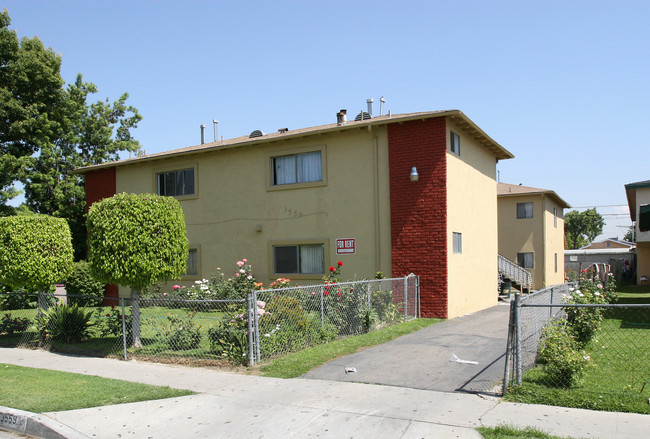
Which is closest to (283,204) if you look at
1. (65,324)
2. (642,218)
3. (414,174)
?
(414,174)

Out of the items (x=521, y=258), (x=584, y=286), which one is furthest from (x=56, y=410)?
(x=521, y=258)

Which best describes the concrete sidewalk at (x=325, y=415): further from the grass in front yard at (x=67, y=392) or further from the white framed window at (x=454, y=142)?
the white framed window at (x=454, y=142)

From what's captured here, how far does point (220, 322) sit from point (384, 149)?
795 centimetres

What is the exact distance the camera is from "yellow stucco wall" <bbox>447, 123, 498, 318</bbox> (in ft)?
51.0

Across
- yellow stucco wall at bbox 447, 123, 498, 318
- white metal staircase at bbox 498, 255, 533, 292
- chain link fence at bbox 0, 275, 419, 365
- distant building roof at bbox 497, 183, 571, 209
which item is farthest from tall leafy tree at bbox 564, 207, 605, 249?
chain link fence at bbox 0, 275, 419, 365

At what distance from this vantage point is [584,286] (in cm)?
1062

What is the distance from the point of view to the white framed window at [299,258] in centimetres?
1703

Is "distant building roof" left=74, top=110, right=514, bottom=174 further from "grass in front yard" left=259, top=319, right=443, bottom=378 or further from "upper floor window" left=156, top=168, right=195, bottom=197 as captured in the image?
"grass in front yard" left=259, top=319, right=443, bottom=378

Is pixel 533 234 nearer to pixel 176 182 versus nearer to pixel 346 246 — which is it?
pixel 346 246

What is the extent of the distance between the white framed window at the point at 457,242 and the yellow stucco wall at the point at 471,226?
5.3 inches

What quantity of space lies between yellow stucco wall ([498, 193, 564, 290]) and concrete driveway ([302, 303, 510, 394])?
17613 millimetres

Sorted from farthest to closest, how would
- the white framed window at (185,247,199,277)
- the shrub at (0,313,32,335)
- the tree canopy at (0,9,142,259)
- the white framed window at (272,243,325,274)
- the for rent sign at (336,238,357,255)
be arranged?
the tree canopy at (0,9,142,259), the white framed window at (185,247,199,277), the white framed window at (272,243,325,274), the for rent sign at (336,238,357,255), the shrub at (0,313,32,335)

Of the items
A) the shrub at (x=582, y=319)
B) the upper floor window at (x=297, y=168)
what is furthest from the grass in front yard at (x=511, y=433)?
the upper floor window at (x=297, y=168)

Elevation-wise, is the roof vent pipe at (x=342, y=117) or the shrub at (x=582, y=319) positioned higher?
the roof vent pipe at (x=342, y=117)
